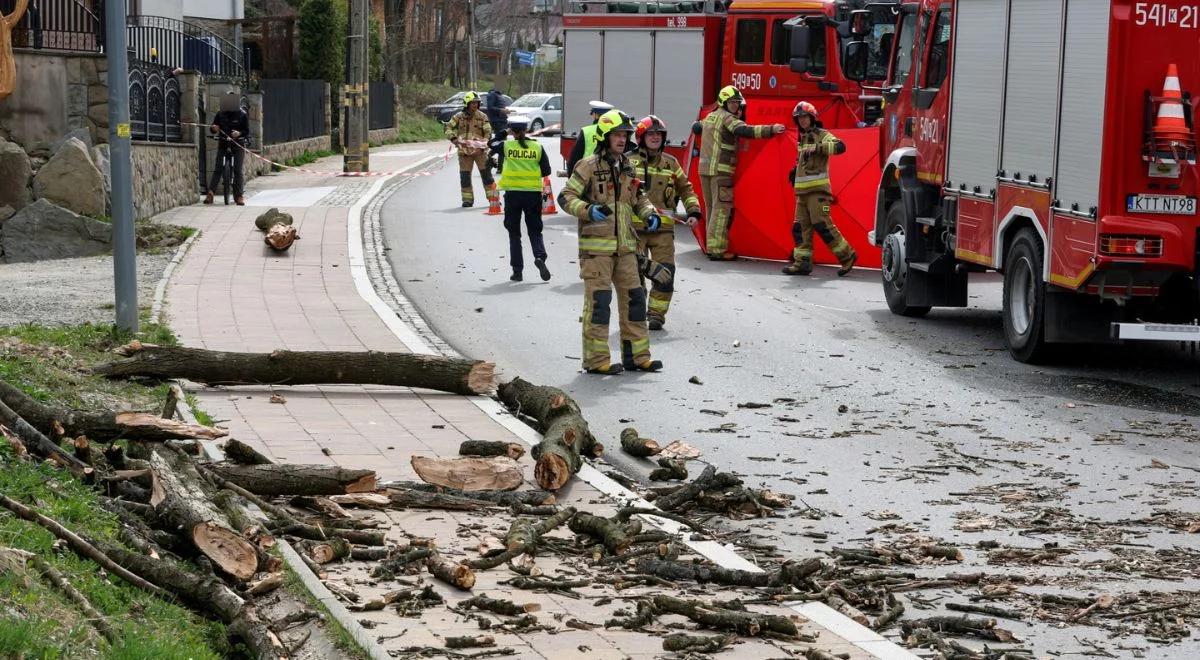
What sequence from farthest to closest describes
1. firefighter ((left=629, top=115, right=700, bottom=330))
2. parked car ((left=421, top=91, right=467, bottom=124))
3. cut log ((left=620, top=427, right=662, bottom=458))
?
parked car ((left=421, top=91, right=467, bottom=124)), firefighter ((left=629, top=115, right=700, bottom=330)), cut log ((left=620, top=427, right=662, bottom=458))

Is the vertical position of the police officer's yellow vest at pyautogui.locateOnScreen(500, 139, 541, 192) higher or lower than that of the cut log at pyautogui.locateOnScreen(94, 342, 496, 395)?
higher

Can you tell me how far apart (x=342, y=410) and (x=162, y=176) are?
45.9ft

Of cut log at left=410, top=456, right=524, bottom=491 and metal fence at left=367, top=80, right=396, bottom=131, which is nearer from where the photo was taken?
cut log at left=410, top=456, right=524, bottom=491

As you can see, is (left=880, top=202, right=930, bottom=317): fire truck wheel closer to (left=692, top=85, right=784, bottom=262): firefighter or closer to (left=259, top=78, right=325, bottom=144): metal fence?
(left=692, top=85, right=784, bottom=262): firefighter

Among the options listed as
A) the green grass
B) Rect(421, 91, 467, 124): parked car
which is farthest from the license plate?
A: Rect(421, 91, 467, 124): parked car

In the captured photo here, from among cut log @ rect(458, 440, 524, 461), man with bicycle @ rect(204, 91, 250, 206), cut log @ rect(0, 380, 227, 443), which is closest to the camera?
cut log @ rect(0, 380, 227, 443)

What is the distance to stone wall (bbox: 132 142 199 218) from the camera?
2156cm

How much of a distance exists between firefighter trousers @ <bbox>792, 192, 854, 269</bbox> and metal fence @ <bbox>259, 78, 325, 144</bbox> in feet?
57.1

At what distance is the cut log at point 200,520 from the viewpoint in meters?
6.03

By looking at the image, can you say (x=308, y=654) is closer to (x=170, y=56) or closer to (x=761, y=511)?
(x=761, y=511)

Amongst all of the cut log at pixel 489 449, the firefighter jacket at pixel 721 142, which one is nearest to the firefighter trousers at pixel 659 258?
the firefighter jacket at pixel 721 142

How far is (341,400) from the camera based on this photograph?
1059 centimetres

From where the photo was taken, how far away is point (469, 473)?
8.12 meters

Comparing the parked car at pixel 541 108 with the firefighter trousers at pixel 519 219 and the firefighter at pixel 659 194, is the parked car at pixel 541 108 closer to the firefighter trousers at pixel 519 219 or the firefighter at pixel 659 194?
the firefighter trousers at pixel 519 219
